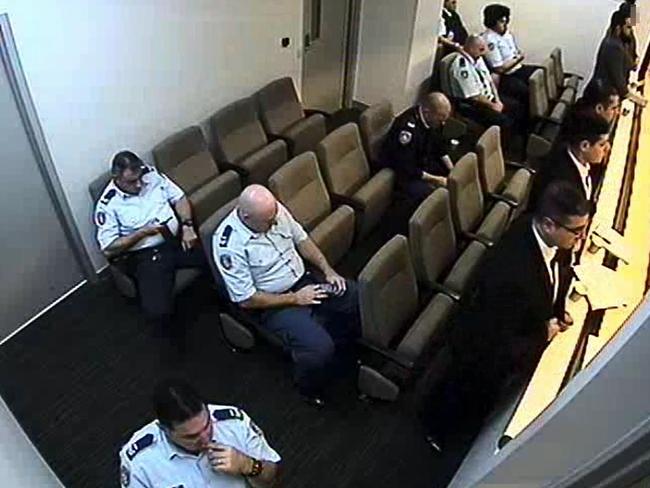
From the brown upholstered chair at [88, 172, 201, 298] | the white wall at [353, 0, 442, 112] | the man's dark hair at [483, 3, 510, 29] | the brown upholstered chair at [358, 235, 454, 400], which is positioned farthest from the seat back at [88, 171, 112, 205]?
the man's dark hair at [483, 3, 510, 29]

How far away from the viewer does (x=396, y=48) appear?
5.61m

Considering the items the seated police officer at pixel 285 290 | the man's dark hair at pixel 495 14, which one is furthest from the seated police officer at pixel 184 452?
the man's dark hair at pixel 495 14

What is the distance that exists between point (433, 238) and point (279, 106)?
2145 mm

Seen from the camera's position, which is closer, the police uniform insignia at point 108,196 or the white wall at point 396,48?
the police uniform insignia at point 108,196

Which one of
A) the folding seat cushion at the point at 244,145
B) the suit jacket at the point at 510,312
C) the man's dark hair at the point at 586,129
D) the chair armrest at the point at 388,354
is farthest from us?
the folding seat cushion at the point at 244,145

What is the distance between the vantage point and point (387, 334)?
9.54ft

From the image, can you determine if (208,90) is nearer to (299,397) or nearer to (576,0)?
(299,397)

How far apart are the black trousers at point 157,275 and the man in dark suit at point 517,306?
1.79 meters

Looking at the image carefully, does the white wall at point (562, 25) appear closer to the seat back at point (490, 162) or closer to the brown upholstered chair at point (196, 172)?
the seat back at point (490, 162)

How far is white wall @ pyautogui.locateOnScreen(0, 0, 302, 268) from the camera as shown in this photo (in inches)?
122

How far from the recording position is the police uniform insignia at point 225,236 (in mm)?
2958

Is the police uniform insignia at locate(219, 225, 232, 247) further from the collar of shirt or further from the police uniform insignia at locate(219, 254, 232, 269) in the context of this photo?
the collar of shirt

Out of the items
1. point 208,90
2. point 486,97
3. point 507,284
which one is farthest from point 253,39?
point 507,284

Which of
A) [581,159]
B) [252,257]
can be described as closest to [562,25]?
[581,159]
